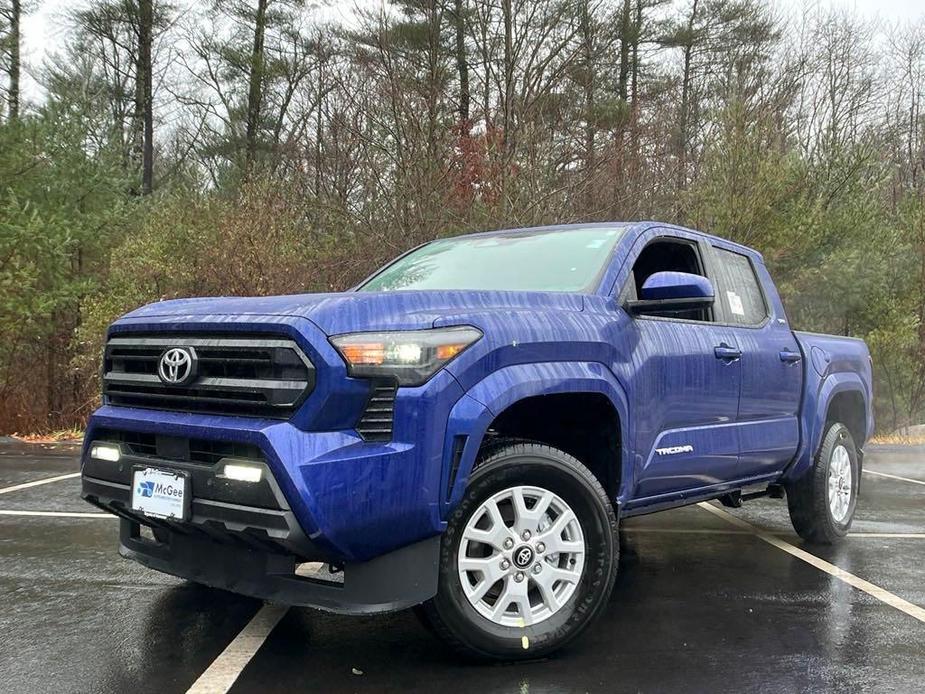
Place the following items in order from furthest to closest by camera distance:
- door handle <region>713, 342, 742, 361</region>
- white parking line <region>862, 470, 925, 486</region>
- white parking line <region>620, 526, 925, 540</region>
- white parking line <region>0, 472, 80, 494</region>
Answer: white parking line <region>862, 470, 925, 486</region>, white parking line <region>0, 472, 80, 494</region>, white parking line <region>620, 526, 925, 540</region>, door handle <region>713, 342, 742, 361</region>

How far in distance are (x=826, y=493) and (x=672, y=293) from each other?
2.41 m

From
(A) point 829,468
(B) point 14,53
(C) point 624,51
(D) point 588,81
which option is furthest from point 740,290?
(B) point 14,53

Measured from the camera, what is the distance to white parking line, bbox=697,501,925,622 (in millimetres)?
4027

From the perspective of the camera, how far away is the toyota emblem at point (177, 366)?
313cm

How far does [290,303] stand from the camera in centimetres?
311

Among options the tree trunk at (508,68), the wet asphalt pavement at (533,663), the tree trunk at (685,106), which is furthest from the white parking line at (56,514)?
the tree trunk at (685,106)

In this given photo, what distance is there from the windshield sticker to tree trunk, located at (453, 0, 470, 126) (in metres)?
8.58

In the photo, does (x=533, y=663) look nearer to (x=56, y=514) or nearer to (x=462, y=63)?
(x=56, y=514)

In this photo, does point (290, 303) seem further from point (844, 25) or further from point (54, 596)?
point (844, 25)

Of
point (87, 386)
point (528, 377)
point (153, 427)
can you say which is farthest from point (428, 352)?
point (87, 386)

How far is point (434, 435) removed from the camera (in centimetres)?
292

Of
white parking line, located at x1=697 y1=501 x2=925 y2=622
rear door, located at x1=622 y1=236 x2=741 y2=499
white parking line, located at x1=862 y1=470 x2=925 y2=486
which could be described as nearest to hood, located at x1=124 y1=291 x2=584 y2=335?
rear door, located at x1=622 y1=236 x2=741 y2=499

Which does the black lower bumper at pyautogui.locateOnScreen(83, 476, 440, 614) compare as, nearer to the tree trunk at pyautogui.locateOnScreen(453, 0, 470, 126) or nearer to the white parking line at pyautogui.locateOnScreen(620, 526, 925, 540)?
the white parking line at pyautogui.locateOnScreen(620, 526, 925, 540)

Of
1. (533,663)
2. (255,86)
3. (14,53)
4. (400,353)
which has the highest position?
(255,86)
